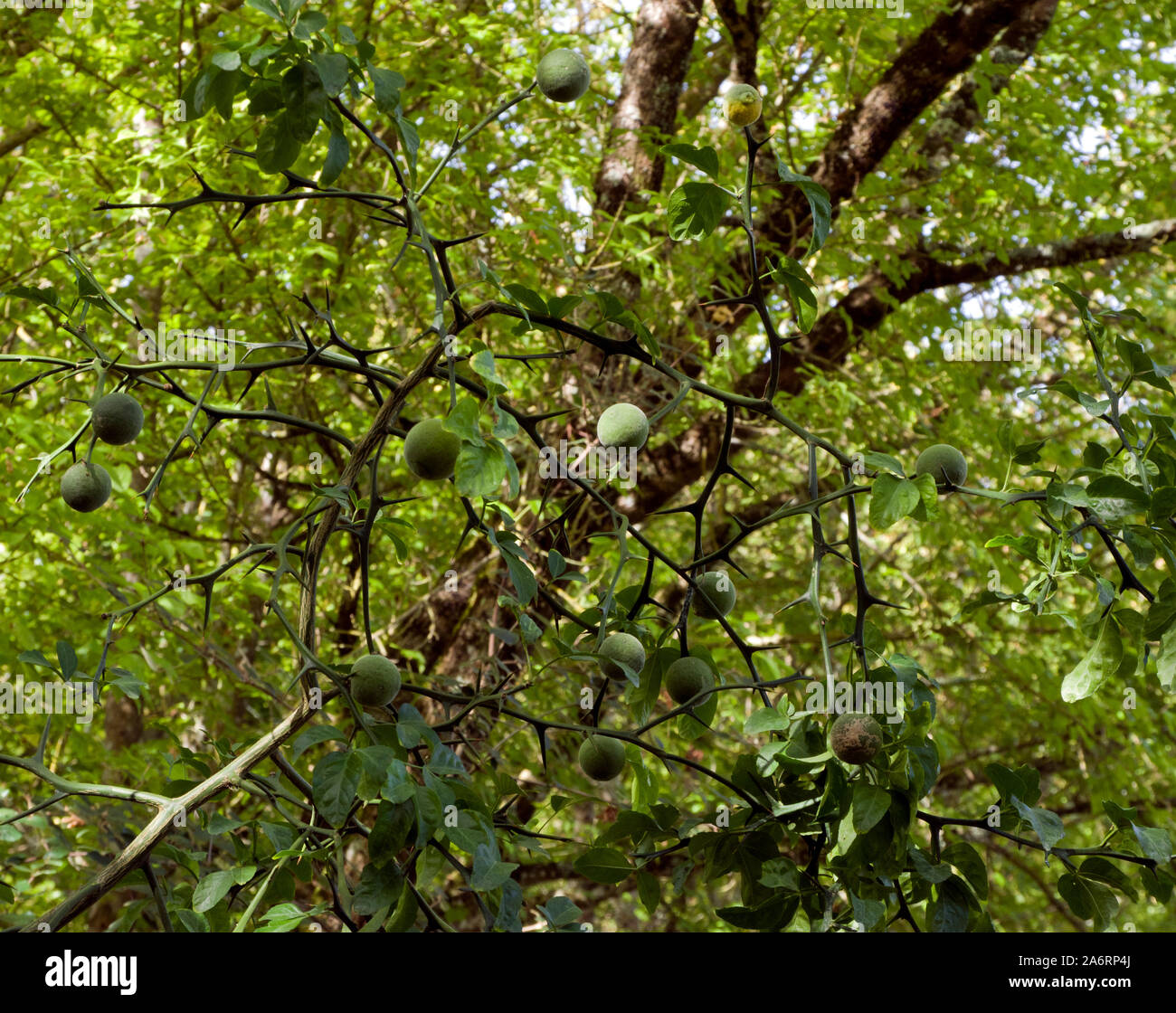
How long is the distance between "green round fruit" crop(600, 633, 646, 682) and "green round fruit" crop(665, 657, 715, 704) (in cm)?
9

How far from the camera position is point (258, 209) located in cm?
415

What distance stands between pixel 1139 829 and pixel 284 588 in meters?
3.17

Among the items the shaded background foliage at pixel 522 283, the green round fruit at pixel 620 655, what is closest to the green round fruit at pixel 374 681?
the green round fruit at pixel 620 655

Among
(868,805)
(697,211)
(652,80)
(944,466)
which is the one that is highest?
(652,80)

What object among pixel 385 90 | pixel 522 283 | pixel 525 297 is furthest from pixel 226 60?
pixel 522 283

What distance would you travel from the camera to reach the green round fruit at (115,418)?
1.21 metres

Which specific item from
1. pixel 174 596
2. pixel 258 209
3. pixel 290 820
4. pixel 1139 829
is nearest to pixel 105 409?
pixel 290 820

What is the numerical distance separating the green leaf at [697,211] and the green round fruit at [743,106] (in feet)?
0.30

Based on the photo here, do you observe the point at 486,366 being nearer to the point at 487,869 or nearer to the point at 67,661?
the point at 487,869

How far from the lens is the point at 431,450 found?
1104 millimetres

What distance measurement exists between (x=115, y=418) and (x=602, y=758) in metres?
0.71
